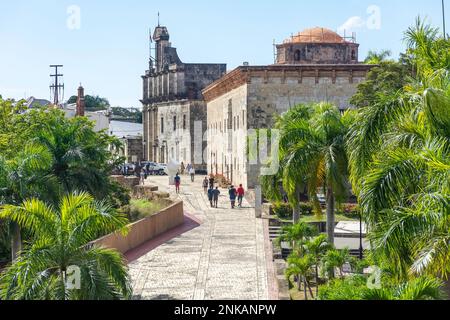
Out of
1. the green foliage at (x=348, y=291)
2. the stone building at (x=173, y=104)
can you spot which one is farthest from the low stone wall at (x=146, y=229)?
the stone building at (x=173, y=104)

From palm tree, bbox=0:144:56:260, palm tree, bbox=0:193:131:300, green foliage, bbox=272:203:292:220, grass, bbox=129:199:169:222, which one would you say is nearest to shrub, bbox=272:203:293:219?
green foliage, bbox=272:203:292:220

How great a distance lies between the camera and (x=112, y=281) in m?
13.7

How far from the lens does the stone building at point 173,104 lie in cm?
7031

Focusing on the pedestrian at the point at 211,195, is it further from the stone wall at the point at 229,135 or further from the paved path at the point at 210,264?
the stone wall at the point at 229,135

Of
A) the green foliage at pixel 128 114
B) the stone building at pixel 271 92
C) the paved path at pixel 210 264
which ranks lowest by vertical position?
the paved path at pixel 210 264

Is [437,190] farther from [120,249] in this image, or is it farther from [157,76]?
[157,76]

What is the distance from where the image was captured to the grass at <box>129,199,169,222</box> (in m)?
32.4

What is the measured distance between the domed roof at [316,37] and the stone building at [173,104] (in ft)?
46.9

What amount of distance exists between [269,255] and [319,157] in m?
4.58

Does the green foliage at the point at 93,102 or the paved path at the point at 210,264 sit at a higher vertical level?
the green foliage at the point at 93,102

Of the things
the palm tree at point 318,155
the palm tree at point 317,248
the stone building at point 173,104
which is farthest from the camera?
the stone building at point 173,104

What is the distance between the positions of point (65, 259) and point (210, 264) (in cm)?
1069

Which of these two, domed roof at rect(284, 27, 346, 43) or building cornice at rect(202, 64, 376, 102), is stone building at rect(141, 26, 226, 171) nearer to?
domed roof at rect(284, 27, 346, 43)

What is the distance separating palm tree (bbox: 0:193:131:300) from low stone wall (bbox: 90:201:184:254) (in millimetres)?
8780
